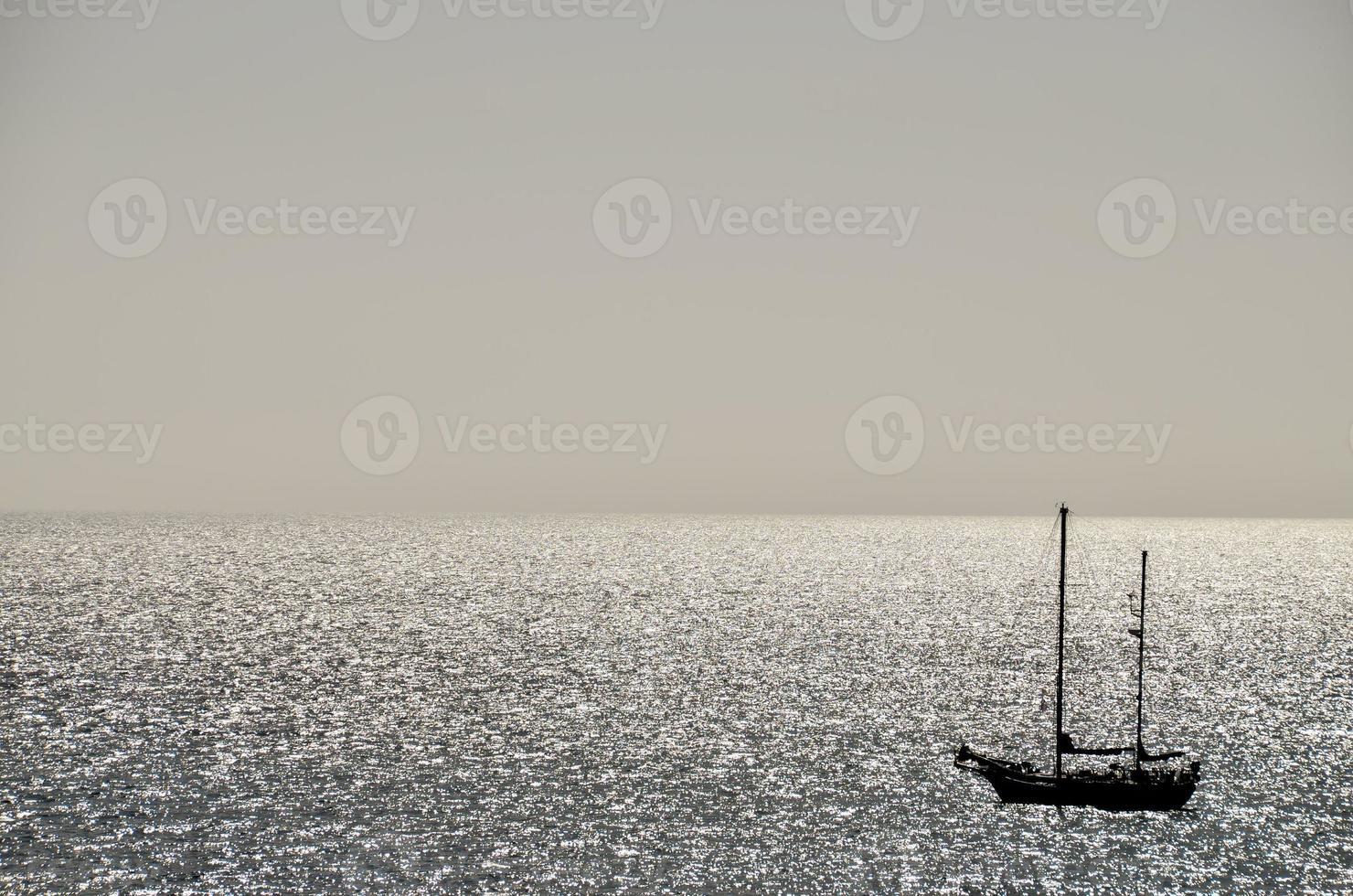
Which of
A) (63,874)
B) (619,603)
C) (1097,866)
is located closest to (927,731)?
(1097,866)

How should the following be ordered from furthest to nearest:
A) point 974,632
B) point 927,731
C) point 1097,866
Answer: point 974,632
point 927,731
point 1097,866

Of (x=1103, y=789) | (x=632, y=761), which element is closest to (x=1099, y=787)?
(x=1103, y=789)

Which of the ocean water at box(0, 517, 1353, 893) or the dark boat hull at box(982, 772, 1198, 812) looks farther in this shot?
the dark boat hull at box(982, 772, 1198, 812)

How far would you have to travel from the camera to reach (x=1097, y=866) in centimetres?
5069

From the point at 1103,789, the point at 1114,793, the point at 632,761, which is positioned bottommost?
the point at 632,761

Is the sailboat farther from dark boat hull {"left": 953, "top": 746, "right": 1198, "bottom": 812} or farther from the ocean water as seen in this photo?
the ocean water

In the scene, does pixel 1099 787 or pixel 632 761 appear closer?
pixel 1099 787

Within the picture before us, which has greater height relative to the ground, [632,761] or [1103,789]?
[1103,789]

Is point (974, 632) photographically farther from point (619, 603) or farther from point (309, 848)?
point (309, 848)

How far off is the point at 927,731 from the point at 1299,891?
3348 cm

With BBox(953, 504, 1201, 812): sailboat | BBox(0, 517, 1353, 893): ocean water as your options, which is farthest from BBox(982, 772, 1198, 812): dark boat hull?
BBox(0, 517, 1353, 893): ocean water

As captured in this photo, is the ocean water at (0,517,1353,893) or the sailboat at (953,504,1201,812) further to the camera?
the sailboat at (953,504,1201,812)

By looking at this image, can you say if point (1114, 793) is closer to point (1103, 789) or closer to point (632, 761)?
point (1103, 789)

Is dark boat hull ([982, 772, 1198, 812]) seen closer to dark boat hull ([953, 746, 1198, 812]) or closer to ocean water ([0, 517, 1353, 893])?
dark boat hull ([953, 746, 1198, 812])
